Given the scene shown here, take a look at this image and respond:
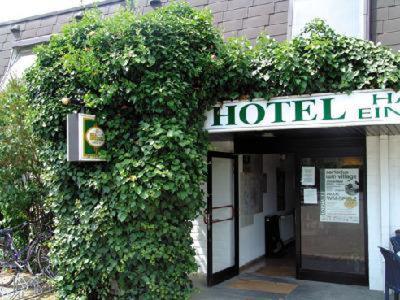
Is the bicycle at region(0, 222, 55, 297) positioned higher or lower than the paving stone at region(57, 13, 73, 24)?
lower

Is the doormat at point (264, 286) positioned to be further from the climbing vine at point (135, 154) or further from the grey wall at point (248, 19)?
the grey wall at point (248, 19)

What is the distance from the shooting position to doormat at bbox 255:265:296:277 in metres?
7.59

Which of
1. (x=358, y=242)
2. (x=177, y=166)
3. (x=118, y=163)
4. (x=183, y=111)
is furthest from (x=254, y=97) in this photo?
(x=358, y=242)

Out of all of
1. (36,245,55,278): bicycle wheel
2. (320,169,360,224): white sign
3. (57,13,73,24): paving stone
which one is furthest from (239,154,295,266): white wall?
(57,13,73,24): paving stone

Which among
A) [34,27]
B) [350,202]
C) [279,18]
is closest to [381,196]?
[350,202]

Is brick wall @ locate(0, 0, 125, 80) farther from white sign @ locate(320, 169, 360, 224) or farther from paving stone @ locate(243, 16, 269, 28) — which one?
white sign @ locate(320, 169, 360, 224)

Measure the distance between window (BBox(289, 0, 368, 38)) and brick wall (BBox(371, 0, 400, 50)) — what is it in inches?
4.9

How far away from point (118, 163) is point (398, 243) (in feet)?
11.9

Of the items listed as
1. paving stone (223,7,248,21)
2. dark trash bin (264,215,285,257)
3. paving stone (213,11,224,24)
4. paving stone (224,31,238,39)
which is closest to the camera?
paving stone (224,31,238,39)

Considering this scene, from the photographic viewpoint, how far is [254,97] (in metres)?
5.17

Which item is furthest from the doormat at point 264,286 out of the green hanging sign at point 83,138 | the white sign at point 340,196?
the green hanging sign at point 83,138

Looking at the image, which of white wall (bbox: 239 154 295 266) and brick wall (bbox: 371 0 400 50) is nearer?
brick wall (bbox: 371 0 400 50)

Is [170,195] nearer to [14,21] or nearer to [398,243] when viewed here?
[398,243]

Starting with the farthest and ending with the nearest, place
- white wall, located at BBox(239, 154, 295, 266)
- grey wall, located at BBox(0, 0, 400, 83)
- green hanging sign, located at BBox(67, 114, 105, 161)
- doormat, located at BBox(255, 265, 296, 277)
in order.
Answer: white wall, located at BBox(239, 154, 295, 266) < doormat, located at BBox(255, 265, 296, 277) < grey wall, located at BBox(0, 0, 400, 83) < green hanging sign, located at BBox(67, 114, 105, 161)
